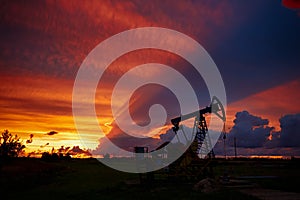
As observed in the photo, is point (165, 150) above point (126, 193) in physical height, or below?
above

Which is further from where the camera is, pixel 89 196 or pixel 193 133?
pixel 193 133

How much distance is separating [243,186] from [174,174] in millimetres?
5559

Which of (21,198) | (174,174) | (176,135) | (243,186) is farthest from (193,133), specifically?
(21,198)

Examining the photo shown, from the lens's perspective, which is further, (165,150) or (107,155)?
(107,155)

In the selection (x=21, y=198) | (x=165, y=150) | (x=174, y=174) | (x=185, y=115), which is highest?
(x=185, y=115)

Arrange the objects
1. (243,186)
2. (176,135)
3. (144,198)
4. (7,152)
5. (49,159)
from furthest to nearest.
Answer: (49,159), (7,152), (176,135), (243,186), (144,198)

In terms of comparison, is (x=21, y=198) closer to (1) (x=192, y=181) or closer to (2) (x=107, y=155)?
(1) (x=192, y=181)

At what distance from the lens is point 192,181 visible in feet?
77.2

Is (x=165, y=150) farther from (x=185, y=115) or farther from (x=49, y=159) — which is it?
(x=49, y=159)

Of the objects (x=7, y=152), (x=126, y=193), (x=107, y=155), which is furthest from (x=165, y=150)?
(x=107, y=155)

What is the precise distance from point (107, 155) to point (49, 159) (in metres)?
42.8

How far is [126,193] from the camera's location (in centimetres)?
1916

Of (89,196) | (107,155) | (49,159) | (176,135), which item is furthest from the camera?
(107,155)

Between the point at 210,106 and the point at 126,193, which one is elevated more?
the point at 210,106
